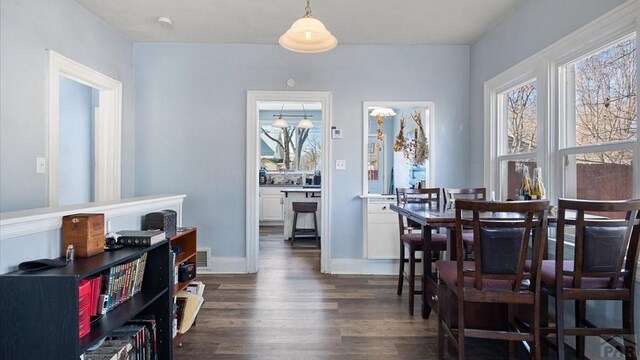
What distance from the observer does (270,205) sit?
7309 mm

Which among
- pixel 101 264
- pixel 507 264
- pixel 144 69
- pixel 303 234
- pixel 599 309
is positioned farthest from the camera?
pixel 303 234

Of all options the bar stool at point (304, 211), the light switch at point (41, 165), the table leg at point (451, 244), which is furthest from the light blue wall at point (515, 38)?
the light switch at point (41, 165)

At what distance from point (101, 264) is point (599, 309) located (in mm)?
2756

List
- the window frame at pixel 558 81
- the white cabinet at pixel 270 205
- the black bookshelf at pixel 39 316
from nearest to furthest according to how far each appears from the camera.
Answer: the black bookshelf at pixel 39 316 → the window frame at pixel 558 81 → the white cabinet at pixel 270 205

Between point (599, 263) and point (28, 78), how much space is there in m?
3.80

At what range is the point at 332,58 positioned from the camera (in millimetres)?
3875

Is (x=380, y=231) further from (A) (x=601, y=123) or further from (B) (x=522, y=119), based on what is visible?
(A) (x=601, y=123)

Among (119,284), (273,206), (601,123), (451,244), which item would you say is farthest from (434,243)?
(273,206)

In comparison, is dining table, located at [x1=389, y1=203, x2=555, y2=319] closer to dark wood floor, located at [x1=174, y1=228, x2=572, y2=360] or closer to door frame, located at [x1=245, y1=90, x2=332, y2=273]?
dark wood floor, located at [x1=174, y1=228, x2=572, y2=360]

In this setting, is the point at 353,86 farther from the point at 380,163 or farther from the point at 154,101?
the point at 380,163

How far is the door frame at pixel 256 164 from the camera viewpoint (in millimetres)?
3867

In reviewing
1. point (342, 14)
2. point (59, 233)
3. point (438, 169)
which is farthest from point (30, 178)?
point (438, 169)

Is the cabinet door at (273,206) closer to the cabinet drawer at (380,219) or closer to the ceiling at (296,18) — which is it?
the cabinet drawer at (380,219)

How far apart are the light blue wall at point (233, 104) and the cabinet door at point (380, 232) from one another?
0.44ft
